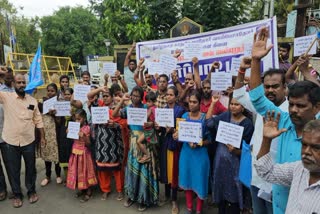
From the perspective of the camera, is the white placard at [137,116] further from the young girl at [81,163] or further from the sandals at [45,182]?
the sandals at [45,182]

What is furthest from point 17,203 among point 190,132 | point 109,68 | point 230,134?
point 230,134

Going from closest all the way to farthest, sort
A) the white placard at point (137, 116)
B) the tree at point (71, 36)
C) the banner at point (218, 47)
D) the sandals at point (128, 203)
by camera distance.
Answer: the white placard at point (137, 116), the banner at point (218, 47), the sandals at point (128, 203), the tree at point (71, 36)

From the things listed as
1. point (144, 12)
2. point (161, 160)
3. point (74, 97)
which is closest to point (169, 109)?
point (161, 160)

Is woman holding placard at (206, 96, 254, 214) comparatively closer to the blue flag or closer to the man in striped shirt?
the man in striped shirt

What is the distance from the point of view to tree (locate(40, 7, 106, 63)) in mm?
41281

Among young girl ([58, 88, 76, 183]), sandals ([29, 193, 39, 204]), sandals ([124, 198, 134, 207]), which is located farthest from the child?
sandals ([29, 193, 39, 204])

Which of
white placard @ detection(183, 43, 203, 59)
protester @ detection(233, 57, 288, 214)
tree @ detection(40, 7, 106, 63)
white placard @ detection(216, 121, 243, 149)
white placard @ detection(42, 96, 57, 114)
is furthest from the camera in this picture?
tree @ detection(40, 7, 106, 63)

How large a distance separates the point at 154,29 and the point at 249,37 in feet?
15.6

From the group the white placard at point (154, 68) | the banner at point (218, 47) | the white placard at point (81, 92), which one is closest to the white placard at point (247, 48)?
the banner at point (218, 47)

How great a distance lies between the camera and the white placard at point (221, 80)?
3.54 metres

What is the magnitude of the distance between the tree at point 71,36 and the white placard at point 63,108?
37.7 meters

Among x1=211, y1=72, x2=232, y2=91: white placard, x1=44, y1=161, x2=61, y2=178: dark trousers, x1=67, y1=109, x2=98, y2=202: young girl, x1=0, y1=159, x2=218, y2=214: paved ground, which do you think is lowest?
x1=0, y1=159, x2=218, y2=214: paved ground

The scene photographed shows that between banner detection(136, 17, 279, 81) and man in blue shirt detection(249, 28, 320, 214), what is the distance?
6.03ft

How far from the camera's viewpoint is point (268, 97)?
7.31ft
